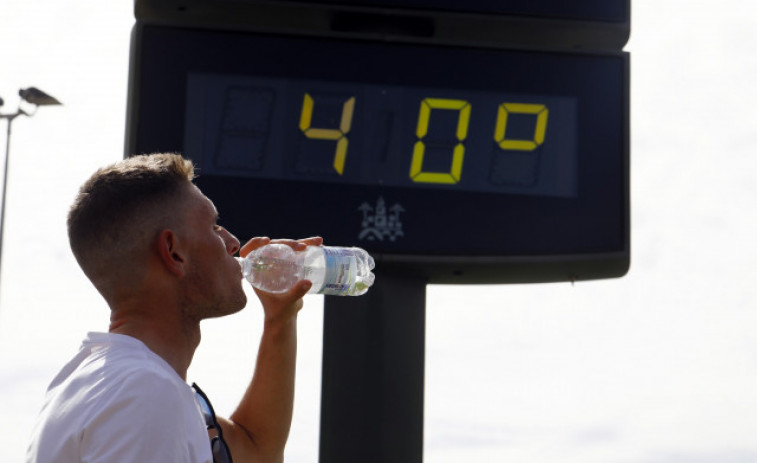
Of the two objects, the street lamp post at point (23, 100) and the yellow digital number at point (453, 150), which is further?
the street lamp post at point (23, 100)

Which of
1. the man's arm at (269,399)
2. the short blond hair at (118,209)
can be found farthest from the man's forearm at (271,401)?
the short blond hair at (118,209)

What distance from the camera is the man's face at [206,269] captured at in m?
2.31

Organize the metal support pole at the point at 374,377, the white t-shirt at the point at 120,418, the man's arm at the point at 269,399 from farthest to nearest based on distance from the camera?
the metal support pole at the point at 374,377
the man's arm at the point at 269,399
the white t-shirt at the point at 120,418

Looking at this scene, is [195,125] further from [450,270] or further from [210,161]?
[450,270]

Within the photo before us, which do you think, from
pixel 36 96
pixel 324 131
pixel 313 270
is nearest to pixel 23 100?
pixel 36 96

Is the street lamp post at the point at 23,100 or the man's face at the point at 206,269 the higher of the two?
the street lamp post at the point at 23,100

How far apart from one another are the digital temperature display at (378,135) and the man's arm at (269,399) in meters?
2.75

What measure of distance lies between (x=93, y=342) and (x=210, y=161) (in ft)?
10.8

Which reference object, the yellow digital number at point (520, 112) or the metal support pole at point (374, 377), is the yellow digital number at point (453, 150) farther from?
the metal support pole at point (374, 377)

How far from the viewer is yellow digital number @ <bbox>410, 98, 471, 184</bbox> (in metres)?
5.60

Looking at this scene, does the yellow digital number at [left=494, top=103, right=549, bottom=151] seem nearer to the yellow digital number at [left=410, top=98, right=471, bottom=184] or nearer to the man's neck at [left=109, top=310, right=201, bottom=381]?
the yellow digital number at [left=410, top=98, right=471, bottom=184]

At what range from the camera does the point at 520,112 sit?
5742mm

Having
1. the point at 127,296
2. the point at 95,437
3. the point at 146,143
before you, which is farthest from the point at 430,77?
the point at 95,437

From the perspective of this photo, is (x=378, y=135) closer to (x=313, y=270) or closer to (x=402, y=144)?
(x=402, y=144)
